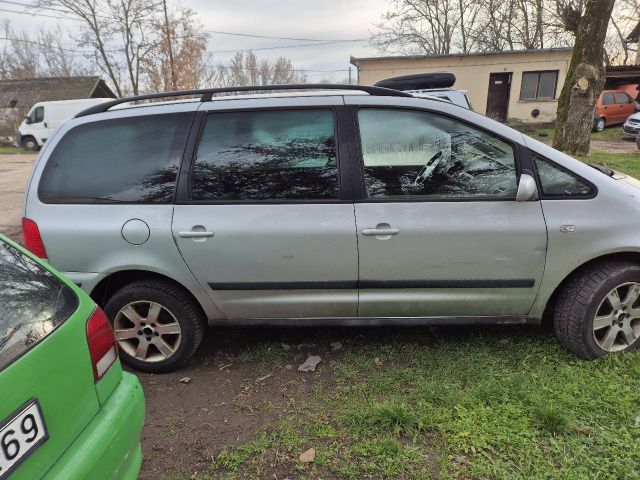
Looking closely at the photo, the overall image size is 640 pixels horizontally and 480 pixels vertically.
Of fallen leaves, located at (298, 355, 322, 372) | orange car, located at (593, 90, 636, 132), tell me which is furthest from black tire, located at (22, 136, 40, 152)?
orange car, located at (593, 90, 636, 132)

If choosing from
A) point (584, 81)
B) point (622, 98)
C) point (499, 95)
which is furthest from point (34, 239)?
point (622, 98)

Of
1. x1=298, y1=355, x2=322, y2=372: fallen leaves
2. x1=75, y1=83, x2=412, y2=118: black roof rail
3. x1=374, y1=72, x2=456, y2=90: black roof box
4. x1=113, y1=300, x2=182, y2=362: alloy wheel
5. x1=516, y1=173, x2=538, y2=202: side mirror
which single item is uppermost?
x1=374, y1=72, x2=456, y2=90: black roof box

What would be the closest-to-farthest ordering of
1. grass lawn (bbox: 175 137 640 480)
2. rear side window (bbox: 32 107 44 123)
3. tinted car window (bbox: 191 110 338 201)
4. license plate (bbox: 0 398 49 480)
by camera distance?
license plate (bbox: 0 398 49 480)
grass lawn (bbox: 175 137 640 480)
tinted car window (bbox: 191 110 338 201)
rear side window (bbox: 32 107 44 123)

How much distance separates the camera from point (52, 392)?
4.41 feet

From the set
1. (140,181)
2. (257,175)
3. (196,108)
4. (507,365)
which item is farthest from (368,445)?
(196,108)

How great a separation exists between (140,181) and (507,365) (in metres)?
2.63

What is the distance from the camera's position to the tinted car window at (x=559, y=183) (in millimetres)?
2596

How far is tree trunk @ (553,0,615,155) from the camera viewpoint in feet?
23.6

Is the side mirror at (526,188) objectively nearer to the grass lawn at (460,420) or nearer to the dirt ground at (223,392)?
the grass lawn at (460,420)

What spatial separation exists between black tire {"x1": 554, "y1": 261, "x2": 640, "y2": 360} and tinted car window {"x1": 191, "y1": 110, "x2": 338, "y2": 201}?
1578 millimetres

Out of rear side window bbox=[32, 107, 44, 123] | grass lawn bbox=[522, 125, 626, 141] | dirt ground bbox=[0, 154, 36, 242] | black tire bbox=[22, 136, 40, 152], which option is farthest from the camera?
black tire bbox=[22, 136, 40, 152]

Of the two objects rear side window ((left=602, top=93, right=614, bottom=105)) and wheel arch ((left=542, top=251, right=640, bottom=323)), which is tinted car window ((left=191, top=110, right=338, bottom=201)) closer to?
wheel arch ((left=542, top=251, right=640, bottom=323))

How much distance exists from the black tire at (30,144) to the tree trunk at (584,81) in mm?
22656

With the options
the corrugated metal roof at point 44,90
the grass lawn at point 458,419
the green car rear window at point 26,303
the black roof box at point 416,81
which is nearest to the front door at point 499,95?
the black roof box at point 416,81
